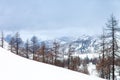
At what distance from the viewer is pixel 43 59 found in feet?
208

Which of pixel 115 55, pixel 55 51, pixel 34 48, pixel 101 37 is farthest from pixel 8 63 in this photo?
pixel 34 48

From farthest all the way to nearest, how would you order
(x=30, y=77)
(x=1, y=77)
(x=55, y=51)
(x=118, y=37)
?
(x=55, y=51)
(x=118, y=37)
(x=30, y=77)
(x=1, y=77)

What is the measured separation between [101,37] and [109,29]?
852 cm

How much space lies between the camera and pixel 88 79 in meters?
18.8

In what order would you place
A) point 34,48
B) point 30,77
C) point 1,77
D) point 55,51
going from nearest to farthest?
point 1,77 < point 30,77 < point 55,51 < point 34,48

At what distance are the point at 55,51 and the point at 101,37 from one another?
582 inches

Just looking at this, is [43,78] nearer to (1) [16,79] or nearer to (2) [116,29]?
(1) [16,79]

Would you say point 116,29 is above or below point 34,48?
above

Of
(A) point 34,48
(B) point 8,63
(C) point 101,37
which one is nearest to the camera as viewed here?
(B) point 8,63

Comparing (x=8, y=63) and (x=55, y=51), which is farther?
(x=55, y=51)

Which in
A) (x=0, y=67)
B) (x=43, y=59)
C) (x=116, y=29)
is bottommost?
(x=43, y=59)

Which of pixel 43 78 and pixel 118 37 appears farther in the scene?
pixel 118 37

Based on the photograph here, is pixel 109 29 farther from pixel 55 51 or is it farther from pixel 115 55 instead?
pixel 55 51

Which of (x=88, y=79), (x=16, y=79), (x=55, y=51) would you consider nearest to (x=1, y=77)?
(x=16, y=79)
